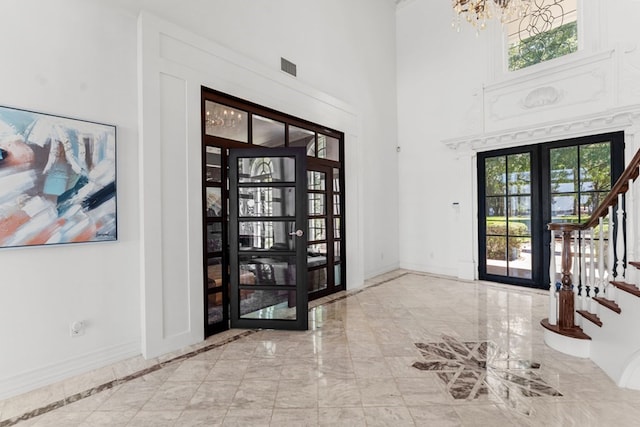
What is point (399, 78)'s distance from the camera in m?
7.32

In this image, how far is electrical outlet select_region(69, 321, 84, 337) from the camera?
2727 mm

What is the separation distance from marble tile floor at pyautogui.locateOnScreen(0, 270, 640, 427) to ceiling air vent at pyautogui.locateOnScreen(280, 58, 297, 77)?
3479mm

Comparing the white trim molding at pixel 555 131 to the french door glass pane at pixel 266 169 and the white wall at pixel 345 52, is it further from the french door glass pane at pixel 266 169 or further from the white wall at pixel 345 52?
the french door glass pane at pixel 266 169

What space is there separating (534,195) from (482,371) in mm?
3995

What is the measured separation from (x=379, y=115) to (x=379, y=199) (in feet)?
5.79

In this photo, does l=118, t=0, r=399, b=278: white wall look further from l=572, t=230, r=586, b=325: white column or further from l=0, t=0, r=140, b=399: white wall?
l=572, t=230, r=586, b=325: white column

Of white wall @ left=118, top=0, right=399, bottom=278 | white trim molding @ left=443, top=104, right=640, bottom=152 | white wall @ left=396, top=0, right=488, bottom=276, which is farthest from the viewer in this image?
white wall @ left=396, top=0, right=488, bottom=276

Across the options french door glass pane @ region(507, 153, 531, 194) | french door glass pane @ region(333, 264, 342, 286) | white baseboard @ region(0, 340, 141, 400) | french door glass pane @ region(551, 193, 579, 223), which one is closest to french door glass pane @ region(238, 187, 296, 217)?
white baseboard @ region(0, 340, 141, 400)

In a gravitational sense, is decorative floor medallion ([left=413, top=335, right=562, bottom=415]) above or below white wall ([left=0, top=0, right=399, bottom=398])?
below

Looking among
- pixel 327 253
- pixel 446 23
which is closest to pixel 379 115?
pixel 446 23

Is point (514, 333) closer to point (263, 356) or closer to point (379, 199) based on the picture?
point (263, 356)

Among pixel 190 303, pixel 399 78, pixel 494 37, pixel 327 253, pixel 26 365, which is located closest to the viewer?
pixel 26 365

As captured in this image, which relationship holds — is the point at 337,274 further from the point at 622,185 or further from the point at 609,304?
the point at 622,185

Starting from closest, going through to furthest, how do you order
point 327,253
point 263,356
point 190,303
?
point 263,356 < point 190,303 < point 327,253
